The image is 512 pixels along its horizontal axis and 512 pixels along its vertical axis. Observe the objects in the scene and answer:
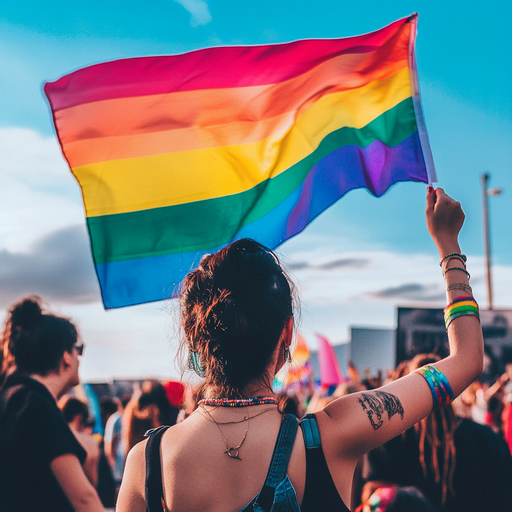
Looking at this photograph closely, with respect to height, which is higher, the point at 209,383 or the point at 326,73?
the point at 326,73

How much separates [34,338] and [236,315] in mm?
1627

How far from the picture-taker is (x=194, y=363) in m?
1.69

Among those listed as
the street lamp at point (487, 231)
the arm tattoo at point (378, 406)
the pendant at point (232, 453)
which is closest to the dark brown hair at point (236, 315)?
the pendant at point (232, 453)

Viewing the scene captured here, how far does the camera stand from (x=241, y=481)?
1436 mm

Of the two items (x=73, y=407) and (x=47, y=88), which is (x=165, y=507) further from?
(x=73, y=407)

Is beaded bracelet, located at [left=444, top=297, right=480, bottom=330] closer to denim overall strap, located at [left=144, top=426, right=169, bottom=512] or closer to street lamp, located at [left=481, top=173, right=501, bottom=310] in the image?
denim overall strap, located at [left=144, top=426, right=169, bottom=512]

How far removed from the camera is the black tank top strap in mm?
1445

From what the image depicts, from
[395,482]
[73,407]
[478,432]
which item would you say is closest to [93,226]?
[395,482]

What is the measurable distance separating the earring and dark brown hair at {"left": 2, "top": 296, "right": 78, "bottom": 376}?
1.34 meters

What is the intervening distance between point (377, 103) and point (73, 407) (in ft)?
18.1

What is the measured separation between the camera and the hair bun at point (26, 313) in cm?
282

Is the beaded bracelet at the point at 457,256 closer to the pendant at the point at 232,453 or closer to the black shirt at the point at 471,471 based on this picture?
the pendant at the point at 232,453

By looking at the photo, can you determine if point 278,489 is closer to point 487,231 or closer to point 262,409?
point 262,409

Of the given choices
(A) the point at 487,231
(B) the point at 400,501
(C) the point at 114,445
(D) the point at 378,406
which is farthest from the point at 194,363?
(A) the point at 487,231
